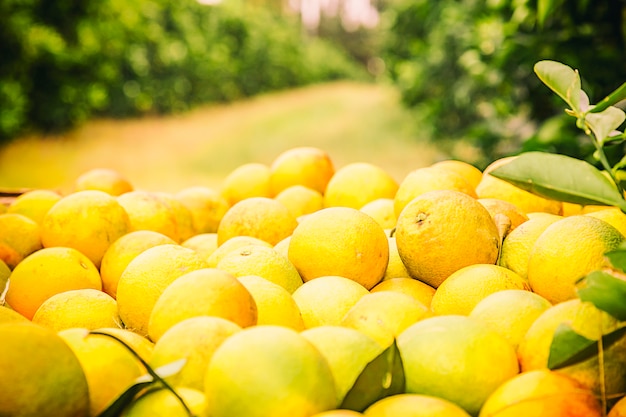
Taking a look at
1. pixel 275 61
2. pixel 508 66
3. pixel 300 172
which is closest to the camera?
pixel 300 172

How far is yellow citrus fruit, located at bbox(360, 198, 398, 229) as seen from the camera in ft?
5.81

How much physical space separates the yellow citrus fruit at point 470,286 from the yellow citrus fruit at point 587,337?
20 cm

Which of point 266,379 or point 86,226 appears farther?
point 86,226

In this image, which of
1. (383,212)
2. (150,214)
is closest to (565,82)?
(383,212)

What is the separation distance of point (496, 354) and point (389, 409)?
221 millimetres

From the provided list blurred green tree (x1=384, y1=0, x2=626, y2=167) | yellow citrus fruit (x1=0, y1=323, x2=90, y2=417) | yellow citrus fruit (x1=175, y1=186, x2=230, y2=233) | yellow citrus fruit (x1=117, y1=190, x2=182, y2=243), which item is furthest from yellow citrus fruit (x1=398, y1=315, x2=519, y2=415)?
yellow citrus fruit (x1=175, y1=186, x2=230, y2=233)

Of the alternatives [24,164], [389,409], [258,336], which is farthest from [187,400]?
[24,164]

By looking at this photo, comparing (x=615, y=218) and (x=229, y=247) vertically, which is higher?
(x=615, y=218)

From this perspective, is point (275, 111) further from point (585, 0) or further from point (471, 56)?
point (585, 0)

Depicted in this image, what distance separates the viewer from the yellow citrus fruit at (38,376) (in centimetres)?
83

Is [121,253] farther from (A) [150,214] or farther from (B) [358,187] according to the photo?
(B) [358,187]

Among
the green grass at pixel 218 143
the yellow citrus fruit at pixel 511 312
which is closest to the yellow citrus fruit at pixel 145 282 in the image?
the yellow citrus fruit at pixel 511 312

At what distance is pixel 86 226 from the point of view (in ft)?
5.33

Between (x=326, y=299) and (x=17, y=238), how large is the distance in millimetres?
970
